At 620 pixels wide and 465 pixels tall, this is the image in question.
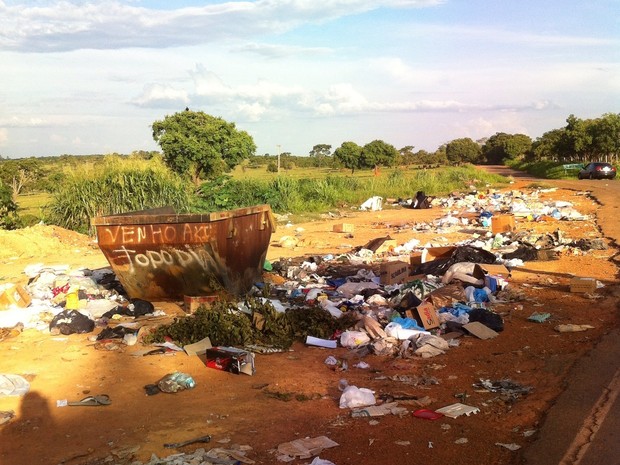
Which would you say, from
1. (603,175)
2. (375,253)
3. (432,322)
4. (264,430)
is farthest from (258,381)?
(603,175)

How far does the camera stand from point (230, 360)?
6156 mm

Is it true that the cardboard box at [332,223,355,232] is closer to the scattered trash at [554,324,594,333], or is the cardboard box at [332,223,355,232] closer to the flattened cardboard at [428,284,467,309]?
the flattened cardboard at [428,284,467,309]

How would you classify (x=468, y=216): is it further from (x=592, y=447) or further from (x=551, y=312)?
(x=592, y=447)

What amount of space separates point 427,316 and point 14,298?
5930 mm

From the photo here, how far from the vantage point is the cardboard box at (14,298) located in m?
8.76

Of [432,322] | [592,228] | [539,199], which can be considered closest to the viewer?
[432,322]

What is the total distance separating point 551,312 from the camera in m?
8.02

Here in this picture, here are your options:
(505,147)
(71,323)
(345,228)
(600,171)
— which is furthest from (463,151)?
(71,323)

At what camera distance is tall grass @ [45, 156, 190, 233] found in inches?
728

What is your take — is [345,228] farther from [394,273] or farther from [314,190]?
[314,190]

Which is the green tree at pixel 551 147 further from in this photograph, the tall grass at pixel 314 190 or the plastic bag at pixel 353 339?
the plastic bag at pixel 353 339

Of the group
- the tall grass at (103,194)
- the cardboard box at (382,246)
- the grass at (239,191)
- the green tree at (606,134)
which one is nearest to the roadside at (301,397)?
the cardboard box at (382,246)

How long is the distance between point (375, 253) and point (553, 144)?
5264 centimetres

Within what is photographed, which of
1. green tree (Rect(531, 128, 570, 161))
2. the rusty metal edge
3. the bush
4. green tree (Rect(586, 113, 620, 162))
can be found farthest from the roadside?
green tree (Rect(531, 128, 570, 161))
